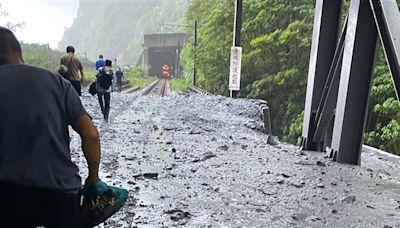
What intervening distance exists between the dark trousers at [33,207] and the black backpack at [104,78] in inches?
262

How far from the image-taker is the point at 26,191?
1.63 m

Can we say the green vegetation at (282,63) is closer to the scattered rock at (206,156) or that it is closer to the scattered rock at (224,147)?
the scattered rock at (224,147)

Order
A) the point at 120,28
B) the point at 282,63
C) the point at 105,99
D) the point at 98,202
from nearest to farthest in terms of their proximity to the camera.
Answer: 1. the point at 98,202
2. the point at 105,99
3. the point at 282,63
4. the point at 120,28

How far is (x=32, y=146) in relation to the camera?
5.37 feet

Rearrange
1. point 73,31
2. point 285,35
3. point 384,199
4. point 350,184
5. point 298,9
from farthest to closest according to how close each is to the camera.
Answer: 1. point 73,31
2. point 298,9
3. point 285,35
4. point 350,184
5. point 384,199

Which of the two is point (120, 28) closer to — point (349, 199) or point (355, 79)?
point (355, 79)

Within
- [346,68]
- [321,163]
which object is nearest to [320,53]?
[346,68]

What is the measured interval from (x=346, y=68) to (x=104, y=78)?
5.19 metres

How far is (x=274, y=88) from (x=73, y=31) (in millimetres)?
105870

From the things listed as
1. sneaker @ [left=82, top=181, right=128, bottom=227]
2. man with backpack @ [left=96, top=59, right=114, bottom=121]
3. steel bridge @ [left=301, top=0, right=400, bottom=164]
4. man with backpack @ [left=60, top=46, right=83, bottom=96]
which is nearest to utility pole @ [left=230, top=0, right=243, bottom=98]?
man with backpack @ [left=96, top=59, right=114, bottom=121]

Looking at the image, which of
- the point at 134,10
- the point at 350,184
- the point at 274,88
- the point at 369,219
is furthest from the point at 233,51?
the point at 134,10

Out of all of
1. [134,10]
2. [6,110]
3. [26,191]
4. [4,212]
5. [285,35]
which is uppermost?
[134,10]

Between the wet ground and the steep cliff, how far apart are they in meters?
75.9

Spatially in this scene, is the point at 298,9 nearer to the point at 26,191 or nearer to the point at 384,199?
the point at 384,199
